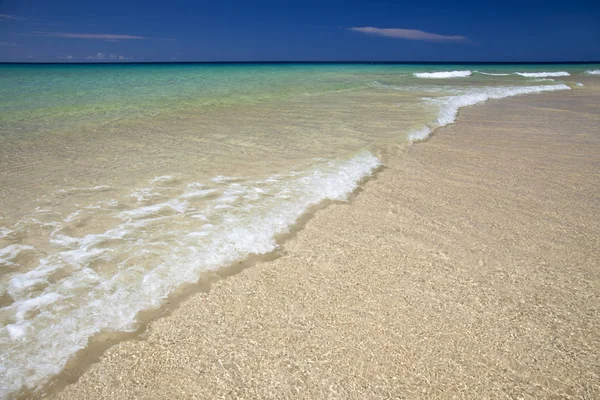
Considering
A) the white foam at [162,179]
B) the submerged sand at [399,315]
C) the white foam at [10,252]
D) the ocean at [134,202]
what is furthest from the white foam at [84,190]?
the submerged sand at [399,315]

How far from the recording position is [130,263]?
10.1ft

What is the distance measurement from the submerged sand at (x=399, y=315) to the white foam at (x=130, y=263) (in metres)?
0.27

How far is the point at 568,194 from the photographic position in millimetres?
4781

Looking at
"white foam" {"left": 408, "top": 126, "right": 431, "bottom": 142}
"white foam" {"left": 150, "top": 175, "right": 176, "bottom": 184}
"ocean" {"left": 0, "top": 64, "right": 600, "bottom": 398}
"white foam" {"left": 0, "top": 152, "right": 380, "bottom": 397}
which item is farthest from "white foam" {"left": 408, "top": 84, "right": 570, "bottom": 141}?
"white foam" {"left": 150, "top": 175, "right": 176, "bottom": 184}

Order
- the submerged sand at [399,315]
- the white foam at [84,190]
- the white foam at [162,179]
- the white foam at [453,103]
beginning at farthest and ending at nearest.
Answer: the white foam at [453,103]
the white foam at [162,179]
the white foam at [84,190]
the submerged sand at [399,315]

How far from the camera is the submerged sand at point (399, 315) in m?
2.03

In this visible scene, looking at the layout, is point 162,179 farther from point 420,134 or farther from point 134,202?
point 420,134

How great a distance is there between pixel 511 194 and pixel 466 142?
126 inches

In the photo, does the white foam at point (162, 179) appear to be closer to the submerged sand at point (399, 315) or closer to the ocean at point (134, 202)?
the ocean at point (134, 202)

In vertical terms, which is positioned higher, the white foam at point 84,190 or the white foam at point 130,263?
the white foam at point 84,190

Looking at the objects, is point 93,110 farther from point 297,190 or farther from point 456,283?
point 456,283

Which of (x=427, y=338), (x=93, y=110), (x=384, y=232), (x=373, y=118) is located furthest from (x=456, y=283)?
(x=93, y=110)

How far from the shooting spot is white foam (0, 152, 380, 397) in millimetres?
2273

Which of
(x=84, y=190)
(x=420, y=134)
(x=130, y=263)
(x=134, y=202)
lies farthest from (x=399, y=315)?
(x=420, y=134)
